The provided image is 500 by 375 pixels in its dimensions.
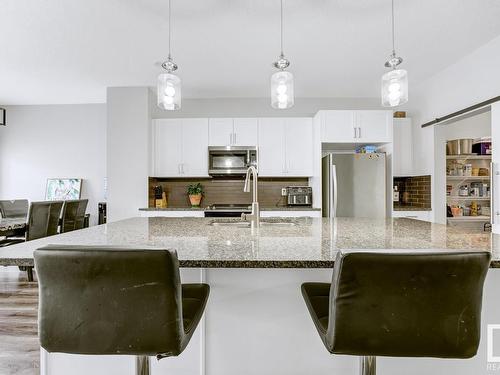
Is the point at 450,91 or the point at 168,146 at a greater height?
the point at 450,91

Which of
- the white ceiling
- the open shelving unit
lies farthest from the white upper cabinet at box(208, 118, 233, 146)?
the open shelving unit

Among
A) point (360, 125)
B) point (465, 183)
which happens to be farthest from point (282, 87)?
point (465, 183)

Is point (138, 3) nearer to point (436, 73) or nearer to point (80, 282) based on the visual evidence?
point (80, 282)

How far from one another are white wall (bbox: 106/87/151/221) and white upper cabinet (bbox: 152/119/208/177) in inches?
6.8

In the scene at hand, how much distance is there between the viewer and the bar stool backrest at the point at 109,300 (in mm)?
820

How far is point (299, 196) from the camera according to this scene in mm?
4125

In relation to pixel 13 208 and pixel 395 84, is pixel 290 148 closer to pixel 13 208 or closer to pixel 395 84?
pixel 395 84

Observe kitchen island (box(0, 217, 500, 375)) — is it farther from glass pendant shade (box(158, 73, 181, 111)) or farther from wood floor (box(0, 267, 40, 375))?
glass pendant shade (box(158, 73, 181, 111))

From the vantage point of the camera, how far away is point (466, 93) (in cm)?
319

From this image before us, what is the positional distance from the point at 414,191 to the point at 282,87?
3.22 m

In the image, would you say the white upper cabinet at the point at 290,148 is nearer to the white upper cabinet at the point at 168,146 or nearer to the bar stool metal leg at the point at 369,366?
the white upper cabinet at the point at 168,146

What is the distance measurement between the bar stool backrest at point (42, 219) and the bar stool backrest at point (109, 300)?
3.09m

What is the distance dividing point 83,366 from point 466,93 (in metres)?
3.99

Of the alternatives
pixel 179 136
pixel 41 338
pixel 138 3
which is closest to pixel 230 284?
pixel 41 338
